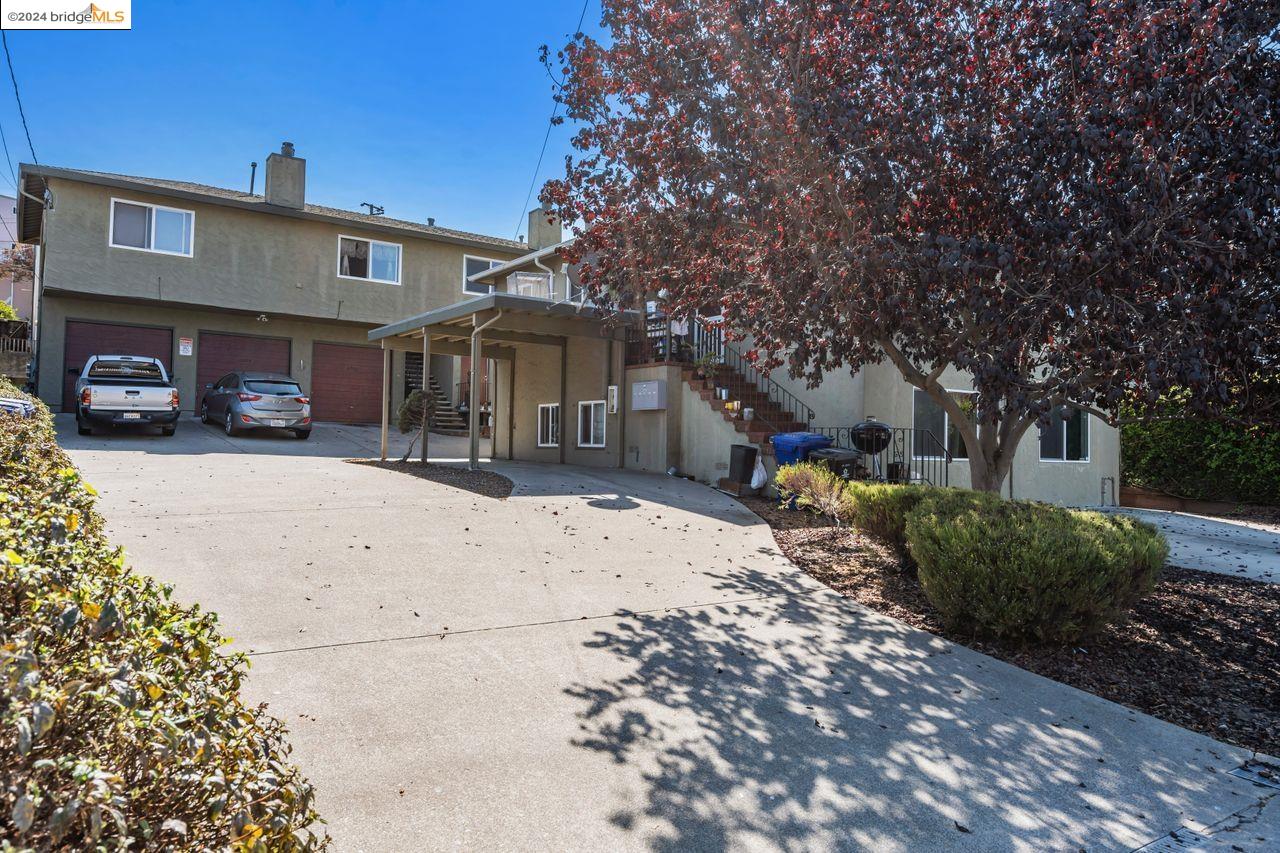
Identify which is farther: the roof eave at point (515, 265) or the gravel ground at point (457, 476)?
the roof eave at point (515, 265)

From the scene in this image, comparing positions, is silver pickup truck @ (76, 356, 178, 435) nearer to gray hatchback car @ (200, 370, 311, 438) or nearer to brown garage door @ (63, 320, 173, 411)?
gray hatchback car @ (200, 370, 311, 438)

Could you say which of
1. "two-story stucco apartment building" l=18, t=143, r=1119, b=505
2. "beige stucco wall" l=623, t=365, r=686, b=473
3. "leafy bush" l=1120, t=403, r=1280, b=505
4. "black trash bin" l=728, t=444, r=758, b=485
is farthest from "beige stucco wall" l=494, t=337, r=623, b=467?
"leafy bush" l=1120, t=403, r=1280, b=505

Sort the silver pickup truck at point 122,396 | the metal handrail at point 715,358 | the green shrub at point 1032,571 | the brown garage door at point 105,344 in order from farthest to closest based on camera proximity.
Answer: the brown garage door at point 105,344 < the silver pickup truck at point 122,396 < the metal handrail at point 715,358 < the green shrub at point 1032,571

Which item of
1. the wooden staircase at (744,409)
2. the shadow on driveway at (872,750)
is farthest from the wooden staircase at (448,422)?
the shadow on driveway at (872,750)

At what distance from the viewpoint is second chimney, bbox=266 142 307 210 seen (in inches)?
830

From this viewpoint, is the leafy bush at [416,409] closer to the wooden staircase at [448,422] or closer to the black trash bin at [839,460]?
the black trash bin at [839,460]

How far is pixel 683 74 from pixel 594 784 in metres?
5.82

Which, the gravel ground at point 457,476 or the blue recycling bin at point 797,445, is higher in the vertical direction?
the blue recycling bin at point 797,445

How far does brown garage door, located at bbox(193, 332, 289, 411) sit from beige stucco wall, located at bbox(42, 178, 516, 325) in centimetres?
123

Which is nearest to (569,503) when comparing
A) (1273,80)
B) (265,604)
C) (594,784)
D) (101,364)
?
(265,604)

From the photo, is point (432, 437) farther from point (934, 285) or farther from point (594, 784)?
point (594, 784)

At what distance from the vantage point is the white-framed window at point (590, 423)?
52.9ft

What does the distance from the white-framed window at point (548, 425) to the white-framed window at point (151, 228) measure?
34.3 feet

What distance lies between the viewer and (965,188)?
20.3ft
